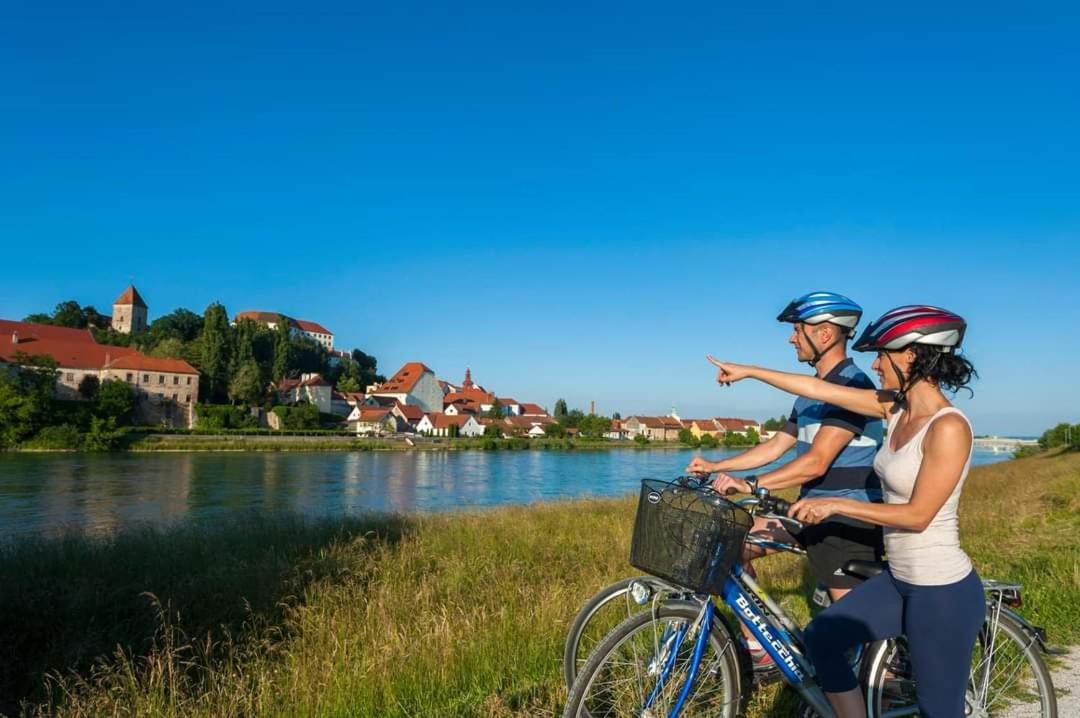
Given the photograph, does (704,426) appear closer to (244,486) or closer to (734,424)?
(734,424)

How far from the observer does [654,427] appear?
126750 millimetres

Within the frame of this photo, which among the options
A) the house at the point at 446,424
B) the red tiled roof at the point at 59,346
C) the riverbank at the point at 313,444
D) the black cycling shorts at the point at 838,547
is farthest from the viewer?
the house at the point at 446,424

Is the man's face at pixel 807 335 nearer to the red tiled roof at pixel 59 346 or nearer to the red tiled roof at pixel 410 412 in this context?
the red tiled roof at pixel 59 346

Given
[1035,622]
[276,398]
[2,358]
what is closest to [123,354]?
[2,358]

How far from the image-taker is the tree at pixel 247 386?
82688 millimetres

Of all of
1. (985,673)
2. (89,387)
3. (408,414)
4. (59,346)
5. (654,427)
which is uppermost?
(59,346)

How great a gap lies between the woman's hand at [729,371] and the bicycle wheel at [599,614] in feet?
2.80

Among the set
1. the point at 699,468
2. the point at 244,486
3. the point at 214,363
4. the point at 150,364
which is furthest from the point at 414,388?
the point at 699,468

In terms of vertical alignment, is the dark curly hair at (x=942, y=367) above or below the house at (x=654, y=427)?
above

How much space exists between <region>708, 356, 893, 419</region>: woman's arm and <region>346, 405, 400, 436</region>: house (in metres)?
88.6

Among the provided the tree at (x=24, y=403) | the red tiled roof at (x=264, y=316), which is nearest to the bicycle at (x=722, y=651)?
the tree at (x=24, y=403)

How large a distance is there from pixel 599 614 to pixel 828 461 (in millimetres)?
1151

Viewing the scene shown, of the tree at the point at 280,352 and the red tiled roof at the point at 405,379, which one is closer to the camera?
the tree at the point at 280,352

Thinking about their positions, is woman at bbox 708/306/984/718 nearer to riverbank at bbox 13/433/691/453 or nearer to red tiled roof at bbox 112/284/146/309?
riverbank at bbox 13/433/691/453
